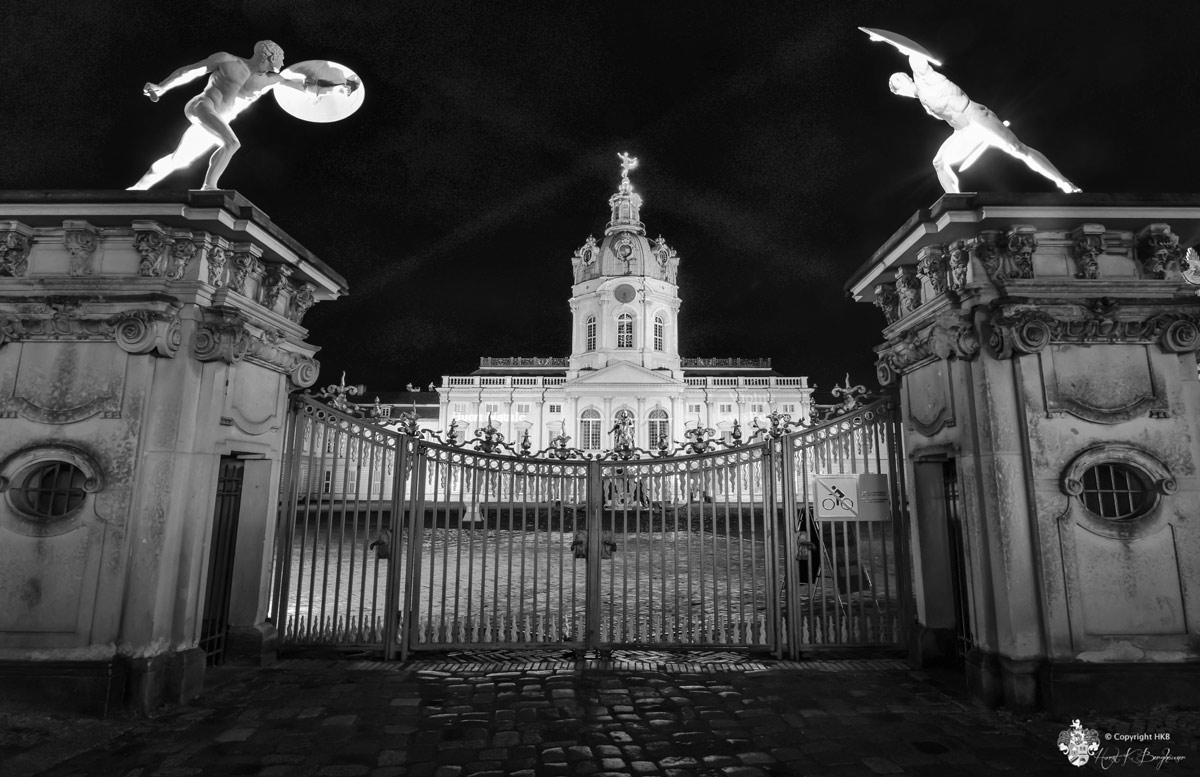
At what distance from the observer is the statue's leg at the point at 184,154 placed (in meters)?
6.02

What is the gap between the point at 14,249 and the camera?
5.48 m

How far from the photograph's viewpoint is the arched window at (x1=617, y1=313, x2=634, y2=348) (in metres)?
54.7

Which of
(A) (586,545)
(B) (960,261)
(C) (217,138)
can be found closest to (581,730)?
(A) (586,545)

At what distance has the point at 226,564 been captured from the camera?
21.6ft

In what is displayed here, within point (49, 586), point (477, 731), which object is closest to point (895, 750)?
point (477, 731)

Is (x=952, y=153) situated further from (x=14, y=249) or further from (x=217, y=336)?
(x=14, y=249)

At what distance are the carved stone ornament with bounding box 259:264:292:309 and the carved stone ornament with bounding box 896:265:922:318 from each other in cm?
629

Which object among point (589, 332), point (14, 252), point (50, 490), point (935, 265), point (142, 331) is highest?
point (589, 332)

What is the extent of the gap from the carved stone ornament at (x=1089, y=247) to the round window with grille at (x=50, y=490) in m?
8.59

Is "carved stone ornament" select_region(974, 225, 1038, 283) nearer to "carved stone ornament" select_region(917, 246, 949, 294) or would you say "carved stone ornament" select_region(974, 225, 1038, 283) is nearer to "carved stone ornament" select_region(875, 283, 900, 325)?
"carved stone ornament" select_region(917, 246, 949, 294)

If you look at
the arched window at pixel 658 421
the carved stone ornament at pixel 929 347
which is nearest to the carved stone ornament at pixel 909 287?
the carved stone ornament at pixel 929 347

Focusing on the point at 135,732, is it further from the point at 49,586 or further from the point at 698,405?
the point at 698,405

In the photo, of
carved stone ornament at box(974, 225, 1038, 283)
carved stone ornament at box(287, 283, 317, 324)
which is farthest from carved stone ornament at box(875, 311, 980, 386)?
carved stone ornament at box(287, 283, 317, 324)

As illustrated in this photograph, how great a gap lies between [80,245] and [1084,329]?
860 cm
